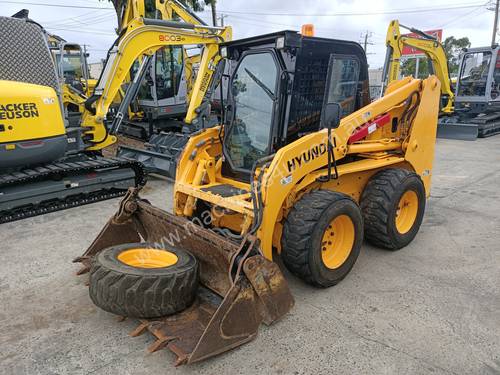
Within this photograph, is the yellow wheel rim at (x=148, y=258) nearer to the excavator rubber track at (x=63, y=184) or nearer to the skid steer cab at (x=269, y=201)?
the skid steer cab at (x=269, y=201)

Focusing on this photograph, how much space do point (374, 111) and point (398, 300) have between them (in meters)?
1.80

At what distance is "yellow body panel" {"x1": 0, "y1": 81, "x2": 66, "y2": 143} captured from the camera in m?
5.10

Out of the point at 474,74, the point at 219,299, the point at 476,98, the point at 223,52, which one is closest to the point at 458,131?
the point at 476,98

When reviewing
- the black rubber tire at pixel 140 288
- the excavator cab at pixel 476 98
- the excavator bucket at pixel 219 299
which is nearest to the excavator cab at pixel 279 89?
the excavator bucket at pixel 219 299

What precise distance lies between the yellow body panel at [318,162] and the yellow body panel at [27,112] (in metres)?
2.49

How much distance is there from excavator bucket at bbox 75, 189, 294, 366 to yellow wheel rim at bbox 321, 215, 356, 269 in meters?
0.75

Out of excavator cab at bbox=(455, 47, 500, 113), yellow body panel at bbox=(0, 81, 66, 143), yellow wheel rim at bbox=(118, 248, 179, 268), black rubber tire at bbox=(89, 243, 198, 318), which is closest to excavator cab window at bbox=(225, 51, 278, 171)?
yellow wheel rim at bbox=(118, 248, 179, 268)

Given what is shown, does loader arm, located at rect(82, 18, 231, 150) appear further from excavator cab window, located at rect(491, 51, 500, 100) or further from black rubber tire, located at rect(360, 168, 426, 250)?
excavator cab window, located at rect(491, 51, 500, 100)

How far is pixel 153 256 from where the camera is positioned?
3184mm

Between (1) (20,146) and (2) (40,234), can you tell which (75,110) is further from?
(2) (40,234)

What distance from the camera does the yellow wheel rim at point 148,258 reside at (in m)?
3.11

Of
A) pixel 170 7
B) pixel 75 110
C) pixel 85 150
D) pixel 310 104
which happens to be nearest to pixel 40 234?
pixel 85 150

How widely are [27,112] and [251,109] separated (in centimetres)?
320

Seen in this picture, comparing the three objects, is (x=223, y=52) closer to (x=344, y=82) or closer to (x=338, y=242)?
(x=344, y=82)
